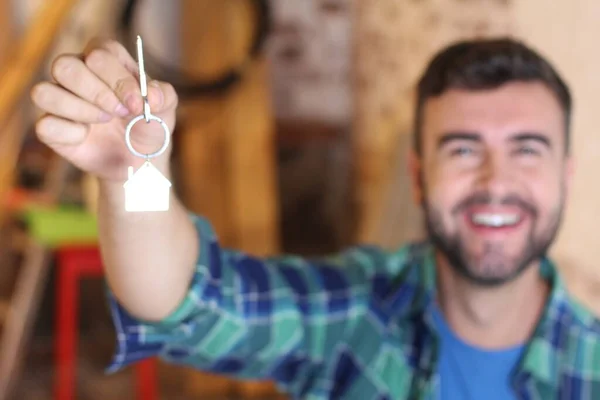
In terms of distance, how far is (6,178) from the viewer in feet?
8.02

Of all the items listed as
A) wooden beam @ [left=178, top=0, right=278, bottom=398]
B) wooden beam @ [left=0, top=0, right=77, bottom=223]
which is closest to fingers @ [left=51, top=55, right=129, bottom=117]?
wooden beam @ [left=0, top=0, right=77, bottom=223]

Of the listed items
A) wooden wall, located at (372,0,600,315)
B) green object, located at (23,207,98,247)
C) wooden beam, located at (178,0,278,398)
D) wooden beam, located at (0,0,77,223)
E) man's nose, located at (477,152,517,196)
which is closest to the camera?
man's nose, located at (477,152,517,196)

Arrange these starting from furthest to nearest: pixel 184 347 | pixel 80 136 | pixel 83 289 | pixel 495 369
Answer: pixel 83 289, pixel 495 369, pixel 184 347, pixel 80 136

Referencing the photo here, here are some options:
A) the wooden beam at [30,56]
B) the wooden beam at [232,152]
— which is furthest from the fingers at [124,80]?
the wooden beam at [232,152]

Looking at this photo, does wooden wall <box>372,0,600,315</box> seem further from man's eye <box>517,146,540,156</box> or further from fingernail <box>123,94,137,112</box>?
fingernail <box>123,94,137,112</box>

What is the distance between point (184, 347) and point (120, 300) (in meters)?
0.13

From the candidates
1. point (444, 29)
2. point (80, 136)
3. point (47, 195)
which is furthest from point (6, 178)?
point (80, 136)

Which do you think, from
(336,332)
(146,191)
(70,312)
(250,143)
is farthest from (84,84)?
(250,143)

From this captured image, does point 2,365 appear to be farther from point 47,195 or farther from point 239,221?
point 239,221

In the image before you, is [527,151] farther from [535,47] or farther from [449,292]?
[535,47]

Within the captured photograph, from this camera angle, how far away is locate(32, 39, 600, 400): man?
43.2 inches

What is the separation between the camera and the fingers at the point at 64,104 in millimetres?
772

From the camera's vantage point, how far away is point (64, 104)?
30.4 inches

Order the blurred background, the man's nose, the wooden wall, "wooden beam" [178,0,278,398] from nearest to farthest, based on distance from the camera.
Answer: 1. the man's nose
2. the wooden wall
3. the blurred background
4. "wooden beam" [178,0,278,398]
